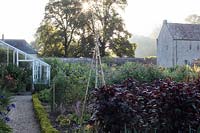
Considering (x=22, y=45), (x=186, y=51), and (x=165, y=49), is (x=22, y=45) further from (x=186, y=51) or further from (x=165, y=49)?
(x=186, y=51)

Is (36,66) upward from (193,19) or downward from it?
downward

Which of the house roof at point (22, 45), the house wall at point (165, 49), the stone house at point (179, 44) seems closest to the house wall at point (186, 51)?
the stone house at point (179, 44)

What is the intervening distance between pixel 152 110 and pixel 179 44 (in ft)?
128

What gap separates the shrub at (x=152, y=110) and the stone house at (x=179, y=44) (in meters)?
38.1

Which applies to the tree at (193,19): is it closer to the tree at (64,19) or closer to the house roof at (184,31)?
the house roof at (184,31)

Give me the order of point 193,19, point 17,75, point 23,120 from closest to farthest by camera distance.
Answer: point 23,120
point 17,75
point 193,19

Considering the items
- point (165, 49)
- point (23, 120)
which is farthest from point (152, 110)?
point (165, 49)

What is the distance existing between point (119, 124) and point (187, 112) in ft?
3.48

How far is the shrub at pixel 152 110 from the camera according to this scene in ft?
19.6

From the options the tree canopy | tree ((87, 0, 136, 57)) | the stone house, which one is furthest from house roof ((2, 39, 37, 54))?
the stone house

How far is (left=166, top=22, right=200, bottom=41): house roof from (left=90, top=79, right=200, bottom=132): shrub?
126 feet

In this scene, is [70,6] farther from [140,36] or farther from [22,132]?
[140,36]

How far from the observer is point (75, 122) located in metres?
9.50

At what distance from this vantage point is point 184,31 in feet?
148
